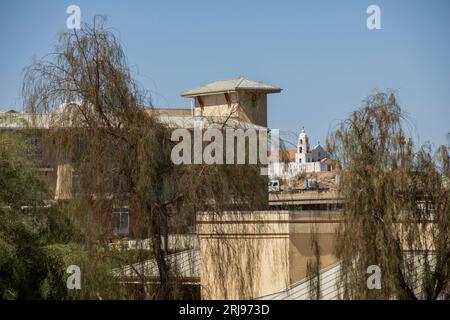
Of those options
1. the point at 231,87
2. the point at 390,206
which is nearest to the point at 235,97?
the point at 231,87

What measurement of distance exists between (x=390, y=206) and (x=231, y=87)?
48.8 feet

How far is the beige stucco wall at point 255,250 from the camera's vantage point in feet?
61.6

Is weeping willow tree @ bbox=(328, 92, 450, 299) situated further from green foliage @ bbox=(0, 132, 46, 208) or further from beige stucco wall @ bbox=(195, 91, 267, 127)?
beige stucco wall @ bbox=(195, 91, 267, 127)

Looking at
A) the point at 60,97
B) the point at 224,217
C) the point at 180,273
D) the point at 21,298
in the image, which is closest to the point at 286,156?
the point at 224,217

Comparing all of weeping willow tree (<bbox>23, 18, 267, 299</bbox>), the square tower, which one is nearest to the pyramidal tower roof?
the square tower

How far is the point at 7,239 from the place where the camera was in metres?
18.1

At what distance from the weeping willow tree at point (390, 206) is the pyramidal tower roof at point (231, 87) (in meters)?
10.2

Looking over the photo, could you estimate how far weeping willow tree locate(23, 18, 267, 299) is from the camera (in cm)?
1847

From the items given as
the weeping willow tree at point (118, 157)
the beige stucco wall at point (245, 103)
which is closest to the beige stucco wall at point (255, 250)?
the weeping willow tree at point (118, 157)

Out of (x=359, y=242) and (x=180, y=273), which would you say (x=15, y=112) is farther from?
(x=359, y=242)

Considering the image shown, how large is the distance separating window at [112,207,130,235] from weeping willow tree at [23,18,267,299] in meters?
0.16

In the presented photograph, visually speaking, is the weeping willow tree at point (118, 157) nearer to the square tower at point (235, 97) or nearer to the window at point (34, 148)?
the window at point (34, 148)
